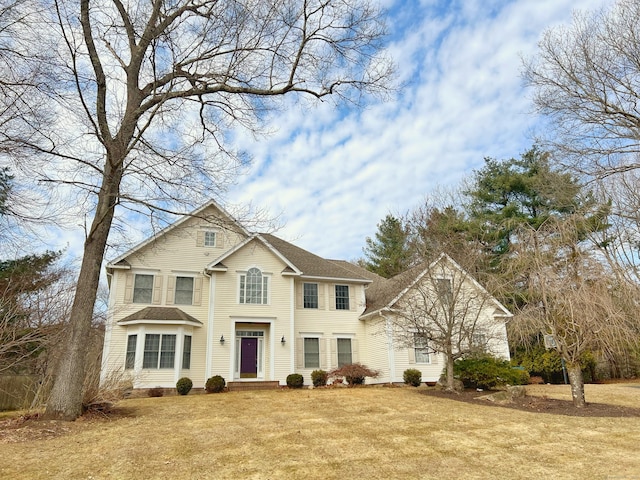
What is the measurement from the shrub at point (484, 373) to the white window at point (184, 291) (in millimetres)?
11686

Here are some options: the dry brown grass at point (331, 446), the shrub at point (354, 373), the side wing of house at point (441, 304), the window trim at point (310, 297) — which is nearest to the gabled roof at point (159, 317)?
the window trim at point (310, 297)

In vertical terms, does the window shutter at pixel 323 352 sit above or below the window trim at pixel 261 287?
below

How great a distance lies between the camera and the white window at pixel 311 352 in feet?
64.2

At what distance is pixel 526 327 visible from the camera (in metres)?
11.0

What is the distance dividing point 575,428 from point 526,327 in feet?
9.51

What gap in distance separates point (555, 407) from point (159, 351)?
14.1 meters

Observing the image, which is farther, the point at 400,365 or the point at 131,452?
the point at 400,365

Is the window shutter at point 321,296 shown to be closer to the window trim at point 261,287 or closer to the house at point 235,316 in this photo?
the house at point 235,316

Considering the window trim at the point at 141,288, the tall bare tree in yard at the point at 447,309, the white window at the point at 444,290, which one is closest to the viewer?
the tall bare tree in yard at the point at 447,309

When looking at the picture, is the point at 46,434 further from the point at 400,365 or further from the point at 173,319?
the point at 400,365

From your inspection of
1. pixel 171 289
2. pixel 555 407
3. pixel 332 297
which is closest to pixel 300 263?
pixel 332 297

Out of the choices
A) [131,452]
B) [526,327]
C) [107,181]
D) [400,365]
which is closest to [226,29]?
[107,181]

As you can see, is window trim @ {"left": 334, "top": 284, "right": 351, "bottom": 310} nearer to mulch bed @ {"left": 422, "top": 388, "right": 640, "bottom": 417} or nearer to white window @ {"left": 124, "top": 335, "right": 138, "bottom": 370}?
mulch bed @ {"left": 422, "top": 388, "right": 640, "bottom": 417}

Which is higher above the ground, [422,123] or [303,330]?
[422,123]
